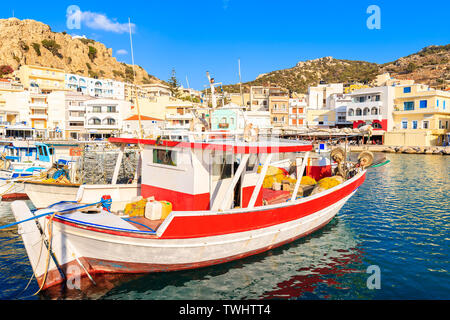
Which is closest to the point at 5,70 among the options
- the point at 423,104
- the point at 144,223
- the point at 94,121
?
the point at 94,121

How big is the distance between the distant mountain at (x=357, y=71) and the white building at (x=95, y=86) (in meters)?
40.3

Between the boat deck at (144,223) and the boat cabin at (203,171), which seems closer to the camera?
the boat deck at (144,223)

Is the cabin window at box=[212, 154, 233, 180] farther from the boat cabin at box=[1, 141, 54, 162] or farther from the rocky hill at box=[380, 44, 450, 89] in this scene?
the rocky hill at box=[380, 44, 450, 89]

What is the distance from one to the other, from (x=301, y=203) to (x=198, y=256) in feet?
13.3

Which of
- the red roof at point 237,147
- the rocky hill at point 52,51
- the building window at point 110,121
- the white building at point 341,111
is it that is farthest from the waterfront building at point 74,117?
the white building at point 341,111

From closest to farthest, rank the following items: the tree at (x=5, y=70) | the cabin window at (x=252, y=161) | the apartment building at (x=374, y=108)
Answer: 1. the cabin window at (x=252, y=161)
2. the apartment building at (x=374, y=108)
3. the tree at (x=5, y=70)

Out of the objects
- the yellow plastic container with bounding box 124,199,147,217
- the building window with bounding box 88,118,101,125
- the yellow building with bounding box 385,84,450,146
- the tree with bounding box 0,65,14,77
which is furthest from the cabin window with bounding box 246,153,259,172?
the tree with bounding box 0,65,14,77

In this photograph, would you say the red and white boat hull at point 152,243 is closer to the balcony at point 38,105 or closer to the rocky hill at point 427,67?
the balcony at point 38,105

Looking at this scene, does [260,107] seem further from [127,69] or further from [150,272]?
[127,69]

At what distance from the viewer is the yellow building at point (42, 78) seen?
6806 cm

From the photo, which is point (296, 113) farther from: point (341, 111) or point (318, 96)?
point (318, 96)

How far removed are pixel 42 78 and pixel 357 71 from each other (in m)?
119

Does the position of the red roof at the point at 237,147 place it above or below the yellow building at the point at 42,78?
below

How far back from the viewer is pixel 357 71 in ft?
438
